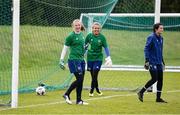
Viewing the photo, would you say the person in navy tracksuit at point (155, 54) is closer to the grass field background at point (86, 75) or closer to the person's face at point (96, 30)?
the grass field background at point (86, 75)

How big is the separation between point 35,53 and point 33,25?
5.36 m

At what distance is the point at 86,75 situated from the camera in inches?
857

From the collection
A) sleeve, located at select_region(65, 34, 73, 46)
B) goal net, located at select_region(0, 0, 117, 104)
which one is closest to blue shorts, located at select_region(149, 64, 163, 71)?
sleeve, located at select_region(65, 34, 73, 46)

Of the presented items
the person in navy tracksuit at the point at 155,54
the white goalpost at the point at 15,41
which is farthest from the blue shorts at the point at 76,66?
the person in navy tracksuit at the point at 155,54

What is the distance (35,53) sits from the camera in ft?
82.4

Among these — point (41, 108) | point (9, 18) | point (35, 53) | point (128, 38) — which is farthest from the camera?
point (128, 38)

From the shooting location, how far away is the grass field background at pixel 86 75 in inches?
555

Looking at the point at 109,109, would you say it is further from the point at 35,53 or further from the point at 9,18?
the point at 35,53

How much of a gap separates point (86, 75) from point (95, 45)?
199 inches

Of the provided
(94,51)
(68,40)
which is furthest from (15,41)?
(94,51)

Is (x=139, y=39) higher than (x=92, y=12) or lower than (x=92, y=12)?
lower

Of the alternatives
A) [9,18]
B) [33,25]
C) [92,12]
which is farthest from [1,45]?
[9,18]

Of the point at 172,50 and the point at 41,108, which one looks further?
the point at 172,50

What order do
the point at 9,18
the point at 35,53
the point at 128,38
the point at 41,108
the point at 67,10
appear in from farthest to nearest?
the point at 128,38 < the point at 35,53 < the point at 67,10 < the point at 9,18 < the point at 41,108
